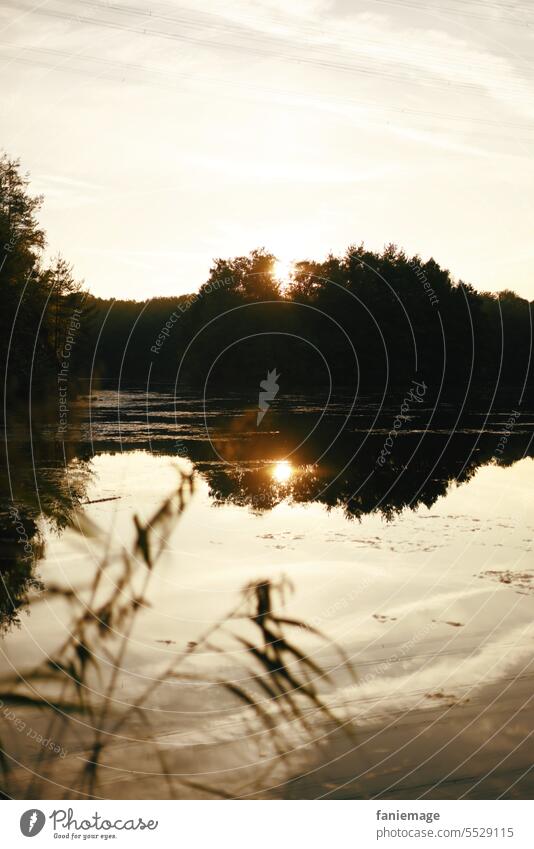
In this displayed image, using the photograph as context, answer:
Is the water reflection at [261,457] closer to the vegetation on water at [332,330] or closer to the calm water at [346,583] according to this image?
the calm water at [346,583]

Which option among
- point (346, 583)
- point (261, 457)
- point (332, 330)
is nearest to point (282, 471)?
point (261, 457)

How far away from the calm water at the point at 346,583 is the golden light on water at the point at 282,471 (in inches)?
2.8

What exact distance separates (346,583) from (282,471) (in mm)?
10554

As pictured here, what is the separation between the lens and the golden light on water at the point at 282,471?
811 inches

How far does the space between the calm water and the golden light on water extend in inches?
2.8

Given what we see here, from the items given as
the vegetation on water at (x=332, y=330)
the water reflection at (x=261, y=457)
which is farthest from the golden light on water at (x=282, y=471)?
the vegetation on water at (x=332, y=330)

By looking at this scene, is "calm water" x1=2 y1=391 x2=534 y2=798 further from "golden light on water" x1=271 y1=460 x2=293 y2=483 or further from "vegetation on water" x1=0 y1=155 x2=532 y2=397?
"vegetation on water" x1=0 y1=155 x2=532 y2=397

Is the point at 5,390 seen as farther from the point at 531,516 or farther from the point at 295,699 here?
the point at 295,699

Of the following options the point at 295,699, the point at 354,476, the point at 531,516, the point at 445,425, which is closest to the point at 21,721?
the point at 295,699

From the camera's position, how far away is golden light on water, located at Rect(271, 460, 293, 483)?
20.6 metres

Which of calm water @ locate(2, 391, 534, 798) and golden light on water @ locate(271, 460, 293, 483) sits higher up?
golden light on water @ locate(271, 460, 293, 483)

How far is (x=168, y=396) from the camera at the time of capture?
185 ft

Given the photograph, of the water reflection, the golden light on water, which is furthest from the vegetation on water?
the golden light on water

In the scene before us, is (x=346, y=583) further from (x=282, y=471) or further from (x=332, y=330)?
(x=332, y=330)
